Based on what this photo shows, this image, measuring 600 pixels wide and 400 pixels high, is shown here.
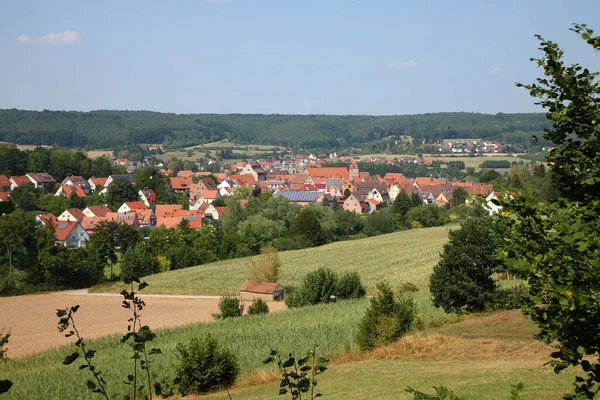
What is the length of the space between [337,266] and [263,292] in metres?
13.1

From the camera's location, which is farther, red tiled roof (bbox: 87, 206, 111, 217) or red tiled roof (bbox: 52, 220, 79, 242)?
red tiled roof (bbox: 87, 206, 111, 217)

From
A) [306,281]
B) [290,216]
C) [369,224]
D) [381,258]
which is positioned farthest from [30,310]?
[369,224]

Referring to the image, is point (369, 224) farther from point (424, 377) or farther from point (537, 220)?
point (537, 220)

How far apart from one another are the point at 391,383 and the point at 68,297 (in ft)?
134

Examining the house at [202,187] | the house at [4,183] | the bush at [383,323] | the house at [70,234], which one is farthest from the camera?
the house at [202,187]

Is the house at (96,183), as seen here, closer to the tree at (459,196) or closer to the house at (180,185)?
the house at (180,185)

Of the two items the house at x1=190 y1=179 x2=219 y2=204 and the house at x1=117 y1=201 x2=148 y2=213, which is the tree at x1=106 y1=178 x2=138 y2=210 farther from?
the house at x1=190 y1=179 x2=219 y2=204

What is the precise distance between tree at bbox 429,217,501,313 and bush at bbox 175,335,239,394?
34.9 feet

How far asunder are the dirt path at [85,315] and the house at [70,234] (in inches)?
862

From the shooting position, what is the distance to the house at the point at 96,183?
11421 centimetres

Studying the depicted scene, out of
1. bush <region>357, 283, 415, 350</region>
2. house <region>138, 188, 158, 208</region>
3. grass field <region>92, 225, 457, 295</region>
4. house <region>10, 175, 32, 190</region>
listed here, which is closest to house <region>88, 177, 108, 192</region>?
house <region>138, 188, 158, 208</region>

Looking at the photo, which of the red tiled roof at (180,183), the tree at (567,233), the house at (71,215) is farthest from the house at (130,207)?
the tree at (567,233)

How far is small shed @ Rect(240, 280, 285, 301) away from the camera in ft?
144

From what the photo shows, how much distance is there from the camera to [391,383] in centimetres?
1741
